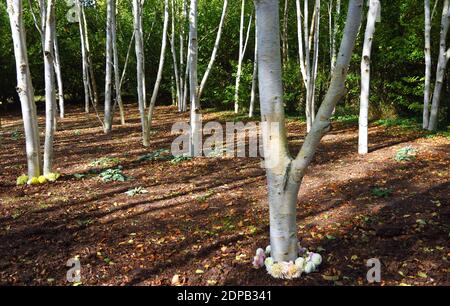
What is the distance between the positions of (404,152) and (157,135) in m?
8.25

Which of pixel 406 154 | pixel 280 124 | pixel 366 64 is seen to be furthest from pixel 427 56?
pixel 280 124

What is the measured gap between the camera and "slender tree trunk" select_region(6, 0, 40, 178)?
23.1 ft

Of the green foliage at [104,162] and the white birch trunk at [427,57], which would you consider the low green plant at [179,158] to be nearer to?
the green foliage at [104,162]

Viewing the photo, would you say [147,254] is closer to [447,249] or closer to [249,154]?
[447,249]

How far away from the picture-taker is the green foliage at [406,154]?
8.29 metres

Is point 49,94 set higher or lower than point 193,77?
lower

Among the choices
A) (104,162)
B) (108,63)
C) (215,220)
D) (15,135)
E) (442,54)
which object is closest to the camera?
(215,220)

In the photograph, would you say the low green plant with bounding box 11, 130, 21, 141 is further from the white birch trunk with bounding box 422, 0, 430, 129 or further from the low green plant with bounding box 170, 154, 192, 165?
the white birch trunk with bounding box 422, 0, 430, 129

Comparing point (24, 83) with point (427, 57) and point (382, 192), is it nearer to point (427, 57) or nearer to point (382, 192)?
point (382, 192)

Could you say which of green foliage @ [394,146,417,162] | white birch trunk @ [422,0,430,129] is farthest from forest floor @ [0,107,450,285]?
white birch trunk @ [422,0,430,129]

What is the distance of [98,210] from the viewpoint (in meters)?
5.99

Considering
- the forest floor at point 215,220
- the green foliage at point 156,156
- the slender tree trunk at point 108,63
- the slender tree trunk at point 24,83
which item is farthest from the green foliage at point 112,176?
the slender tree trunk at point 108,63

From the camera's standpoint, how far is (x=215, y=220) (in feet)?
17.9

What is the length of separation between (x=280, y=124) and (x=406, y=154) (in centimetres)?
628
